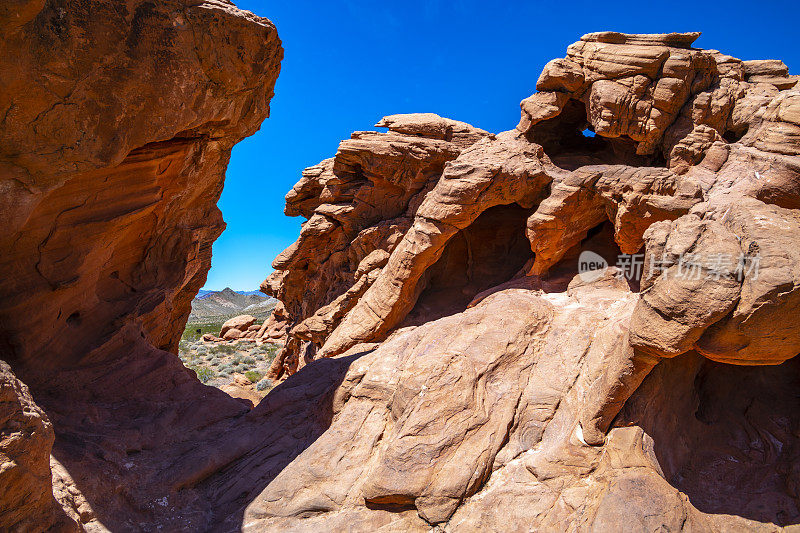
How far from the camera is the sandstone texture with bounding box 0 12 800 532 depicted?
16.5 feet

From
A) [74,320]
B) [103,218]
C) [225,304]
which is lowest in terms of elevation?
[74,320]

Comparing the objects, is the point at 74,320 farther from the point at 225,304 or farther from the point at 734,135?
the point at 225,304

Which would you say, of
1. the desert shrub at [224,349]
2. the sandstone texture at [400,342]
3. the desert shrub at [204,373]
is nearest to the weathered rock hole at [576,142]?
the sandstone texture at [400,342]

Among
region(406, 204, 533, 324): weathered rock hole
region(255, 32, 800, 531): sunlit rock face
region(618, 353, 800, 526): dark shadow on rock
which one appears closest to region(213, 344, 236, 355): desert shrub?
region(255, 32, 800, 531): sunlit rock face

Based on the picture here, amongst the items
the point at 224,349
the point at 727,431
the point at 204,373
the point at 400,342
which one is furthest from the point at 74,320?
the point at 224,349

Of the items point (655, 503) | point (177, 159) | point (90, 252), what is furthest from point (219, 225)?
point (655, 503)

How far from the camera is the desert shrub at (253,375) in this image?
21.3 m

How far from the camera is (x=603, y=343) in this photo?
274 inches

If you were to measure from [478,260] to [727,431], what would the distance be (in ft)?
29.2

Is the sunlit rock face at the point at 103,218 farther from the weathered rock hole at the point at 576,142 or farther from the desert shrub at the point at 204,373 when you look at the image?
the desert shrub at the point at 204,373

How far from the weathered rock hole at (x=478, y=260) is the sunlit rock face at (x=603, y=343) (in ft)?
5.34

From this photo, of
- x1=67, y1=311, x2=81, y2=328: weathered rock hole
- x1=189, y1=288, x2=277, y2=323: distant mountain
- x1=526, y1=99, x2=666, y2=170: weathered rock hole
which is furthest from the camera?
x1=189, y1=288, x2=277, y2=323: distant mountain

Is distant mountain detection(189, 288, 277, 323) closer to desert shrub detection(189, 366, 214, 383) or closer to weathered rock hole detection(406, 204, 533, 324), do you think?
desert shrub detection(189, 366, 214, 383)

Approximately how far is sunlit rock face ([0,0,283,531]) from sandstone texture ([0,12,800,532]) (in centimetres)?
3
